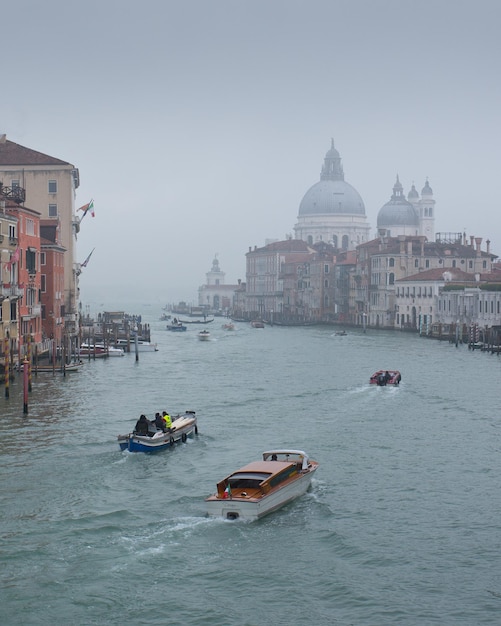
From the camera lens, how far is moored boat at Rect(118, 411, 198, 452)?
2958 cm

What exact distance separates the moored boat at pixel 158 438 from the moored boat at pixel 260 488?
17.3 ft

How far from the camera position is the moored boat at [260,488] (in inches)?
882

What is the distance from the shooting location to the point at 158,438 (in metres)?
30.1

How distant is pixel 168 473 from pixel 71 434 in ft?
20.9

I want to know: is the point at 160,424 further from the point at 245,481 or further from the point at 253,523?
the point at 253,523

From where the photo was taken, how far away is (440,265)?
116 metres

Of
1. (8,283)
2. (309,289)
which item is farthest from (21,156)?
(309,289)

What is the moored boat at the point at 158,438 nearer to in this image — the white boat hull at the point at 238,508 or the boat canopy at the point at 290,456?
the boat canopy at the point at 290,456

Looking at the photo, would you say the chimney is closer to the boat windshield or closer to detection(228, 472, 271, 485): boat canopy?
detection(228, 472, 271, 485): boat canopy

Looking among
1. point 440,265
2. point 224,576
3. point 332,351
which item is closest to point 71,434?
point 224,576

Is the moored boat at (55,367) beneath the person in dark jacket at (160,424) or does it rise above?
above

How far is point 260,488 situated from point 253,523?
2.91 feet

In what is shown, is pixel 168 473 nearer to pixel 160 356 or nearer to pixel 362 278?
pixel 160 356

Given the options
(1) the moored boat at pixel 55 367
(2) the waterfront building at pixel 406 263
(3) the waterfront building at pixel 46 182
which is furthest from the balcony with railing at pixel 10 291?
(2) the waterfront building at pixel 406 263
